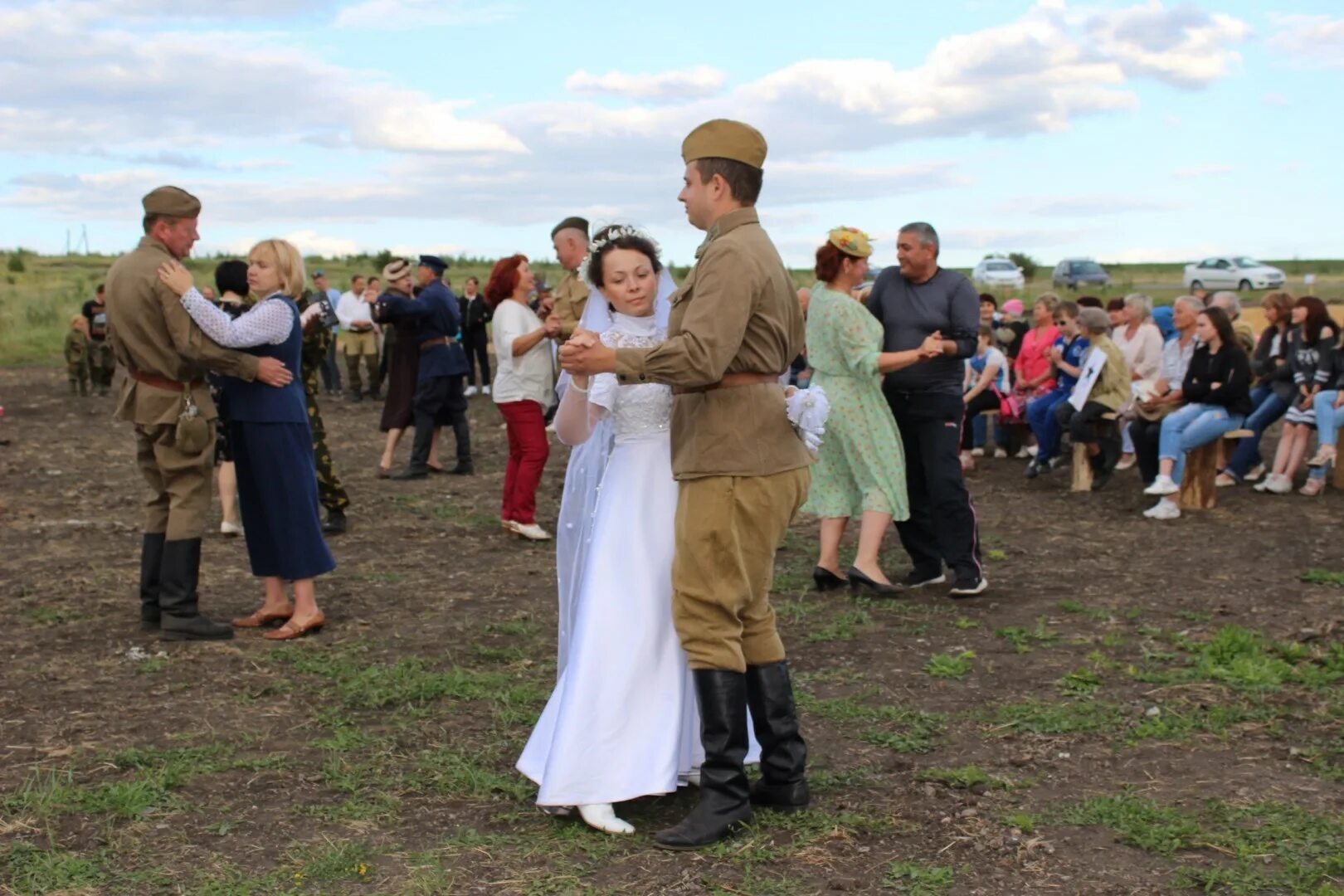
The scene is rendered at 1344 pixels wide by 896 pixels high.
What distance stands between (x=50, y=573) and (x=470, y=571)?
8.64 ft

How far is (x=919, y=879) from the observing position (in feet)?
13.5

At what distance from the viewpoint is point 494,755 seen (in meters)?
5.36

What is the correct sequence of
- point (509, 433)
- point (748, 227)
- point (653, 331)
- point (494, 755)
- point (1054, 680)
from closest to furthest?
point (748, 227)
point (653, 331)
point (494, 755)
point (1054, 680)
point (509, 433)

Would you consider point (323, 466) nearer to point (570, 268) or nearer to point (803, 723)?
point (570, 268)

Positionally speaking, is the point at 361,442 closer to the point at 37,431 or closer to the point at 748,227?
the point at 37,431

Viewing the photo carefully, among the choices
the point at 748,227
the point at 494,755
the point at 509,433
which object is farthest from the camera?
the point at 509,433

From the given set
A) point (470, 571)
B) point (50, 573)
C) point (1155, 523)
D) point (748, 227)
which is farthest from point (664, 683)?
point (1155, 523)

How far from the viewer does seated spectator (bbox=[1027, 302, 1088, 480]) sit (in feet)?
42.5

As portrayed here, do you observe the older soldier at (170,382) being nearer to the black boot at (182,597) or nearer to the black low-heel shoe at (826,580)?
the black boot at (182,597)

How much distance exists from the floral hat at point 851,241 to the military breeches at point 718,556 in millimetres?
3498

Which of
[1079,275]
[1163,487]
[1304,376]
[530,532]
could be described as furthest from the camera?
[1079,275]

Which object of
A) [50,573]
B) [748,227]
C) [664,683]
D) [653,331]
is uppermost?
[748,227]

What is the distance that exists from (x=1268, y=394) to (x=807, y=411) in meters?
9.48

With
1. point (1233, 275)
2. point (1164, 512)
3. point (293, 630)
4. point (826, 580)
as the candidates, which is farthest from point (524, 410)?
point (1233, 275)
